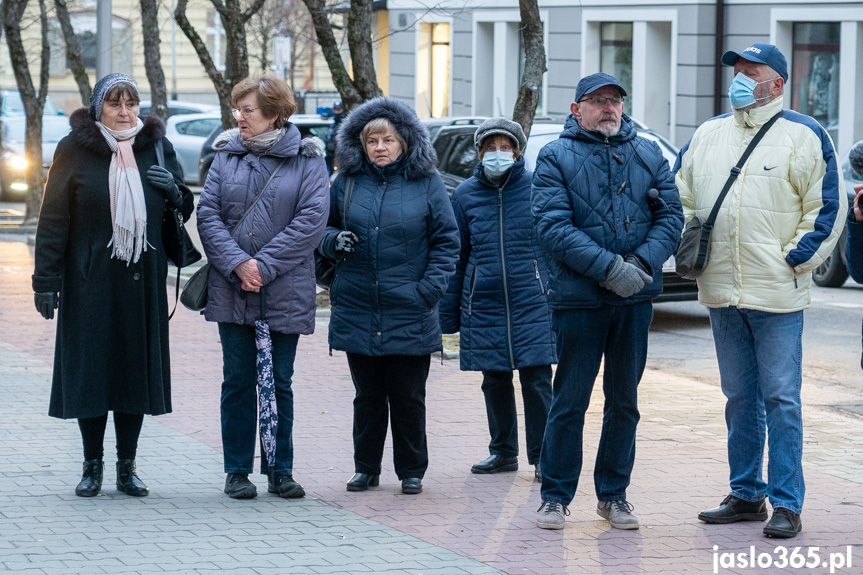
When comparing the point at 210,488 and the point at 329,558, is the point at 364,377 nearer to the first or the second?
the point at 210,488

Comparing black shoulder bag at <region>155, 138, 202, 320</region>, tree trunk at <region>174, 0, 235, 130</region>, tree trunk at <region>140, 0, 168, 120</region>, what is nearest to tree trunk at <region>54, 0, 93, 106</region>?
tree trunk at <region>140, 0, 168, 120</region>

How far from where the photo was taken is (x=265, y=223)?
6418 millimetres

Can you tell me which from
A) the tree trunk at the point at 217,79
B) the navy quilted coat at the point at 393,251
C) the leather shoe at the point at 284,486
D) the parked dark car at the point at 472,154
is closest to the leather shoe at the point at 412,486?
the leather shoe at the point at 284,486

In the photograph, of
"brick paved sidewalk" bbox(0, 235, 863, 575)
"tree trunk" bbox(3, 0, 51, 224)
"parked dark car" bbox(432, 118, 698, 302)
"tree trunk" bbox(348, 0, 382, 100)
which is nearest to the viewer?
"brick paved sidewalk" bbox(0, 235, 863, 575)

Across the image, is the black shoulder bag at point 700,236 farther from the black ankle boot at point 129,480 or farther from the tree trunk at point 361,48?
the tree trunk at point 361,48

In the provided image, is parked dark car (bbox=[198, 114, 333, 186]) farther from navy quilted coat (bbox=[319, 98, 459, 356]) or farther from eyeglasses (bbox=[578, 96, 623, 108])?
eyeglasses (bbox=[578, 96, 623, 108])

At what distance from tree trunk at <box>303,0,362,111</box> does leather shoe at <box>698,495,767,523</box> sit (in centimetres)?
740

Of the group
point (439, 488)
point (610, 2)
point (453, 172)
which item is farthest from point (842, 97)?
point (439, 488)

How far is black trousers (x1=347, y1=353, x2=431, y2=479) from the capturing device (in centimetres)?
661

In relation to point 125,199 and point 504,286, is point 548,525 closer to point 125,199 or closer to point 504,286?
point 504,286

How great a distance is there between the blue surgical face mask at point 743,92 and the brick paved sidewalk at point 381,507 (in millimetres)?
1831

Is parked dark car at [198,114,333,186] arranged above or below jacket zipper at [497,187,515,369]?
above

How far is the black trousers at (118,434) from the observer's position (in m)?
6.54

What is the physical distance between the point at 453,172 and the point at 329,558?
302 inches
